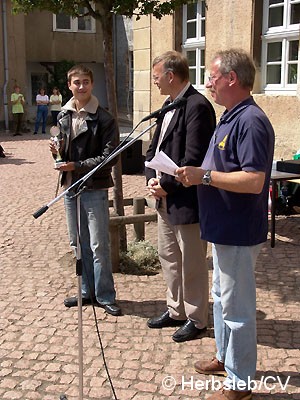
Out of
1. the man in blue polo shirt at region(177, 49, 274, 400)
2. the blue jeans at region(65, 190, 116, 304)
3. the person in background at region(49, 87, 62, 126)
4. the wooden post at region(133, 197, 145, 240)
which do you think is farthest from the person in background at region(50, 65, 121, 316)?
the person in background at region(49, 87, 62, 126)

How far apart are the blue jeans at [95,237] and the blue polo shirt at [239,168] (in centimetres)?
153

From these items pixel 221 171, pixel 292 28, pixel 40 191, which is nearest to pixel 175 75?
pixel 221 171

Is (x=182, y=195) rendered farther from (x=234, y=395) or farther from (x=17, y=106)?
(x=17, y=106)

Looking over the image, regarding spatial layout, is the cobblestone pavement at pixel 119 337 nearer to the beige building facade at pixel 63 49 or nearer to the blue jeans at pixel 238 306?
the blue jeans at pixel 238 306

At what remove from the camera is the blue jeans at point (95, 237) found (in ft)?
15.1

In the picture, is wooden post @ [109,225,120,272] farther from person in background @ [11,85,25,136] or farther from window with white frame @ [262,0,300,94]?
person in background @ [11,85,25,136]

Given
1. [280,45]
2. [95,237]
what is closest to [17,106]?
[280,45]

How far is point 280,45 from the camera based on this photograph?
9.29 metres

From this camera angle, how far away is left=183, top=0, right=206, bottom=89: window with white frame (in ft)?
36.2

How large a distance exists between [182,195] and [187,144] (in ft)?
1.23

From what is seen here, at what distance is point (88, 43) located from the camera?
1104 inches

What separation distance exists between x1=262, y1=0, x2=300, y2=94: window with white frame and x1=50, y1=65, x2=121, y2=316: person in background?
5113 mm

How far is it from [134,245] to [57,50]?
22818mm

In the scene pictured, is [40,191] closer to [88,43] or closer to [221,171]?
[221,171]
